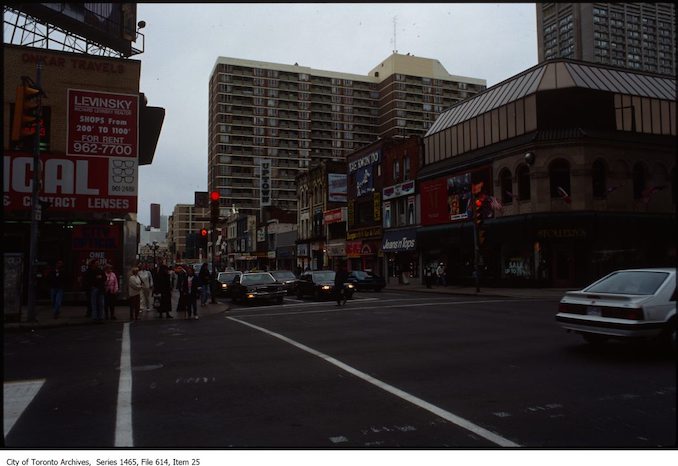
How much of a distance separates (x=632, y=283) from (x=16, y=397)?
9775mm

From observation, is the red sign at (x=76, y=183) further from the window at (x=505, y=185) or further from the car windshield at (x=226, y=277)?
the window at (x=505, y=185)

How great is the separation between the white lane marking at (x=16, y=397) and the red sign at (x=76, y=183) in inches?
636

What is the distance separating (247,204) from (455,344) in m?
105

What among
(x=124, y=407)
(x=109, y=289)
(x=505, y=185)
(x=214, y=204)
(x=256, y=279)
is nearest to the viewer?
(x=124, y=407)

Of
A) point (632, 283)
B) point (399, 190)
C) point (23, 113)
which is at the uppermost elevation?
point (399, 190)

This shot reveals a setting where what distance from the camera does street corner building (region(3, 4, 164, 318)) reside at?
22.6 m

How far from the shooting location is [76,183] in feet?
74.8

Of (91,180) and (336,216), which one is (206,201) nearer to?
(91,180)

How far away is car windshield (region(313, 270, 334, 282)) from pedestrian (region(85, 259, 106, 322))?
11.7 metres

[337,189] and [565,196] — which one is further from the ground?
[337,189]

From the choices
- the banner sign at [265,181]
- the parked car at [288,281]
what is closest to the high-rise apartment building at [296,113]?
the banner sign at [265,181]

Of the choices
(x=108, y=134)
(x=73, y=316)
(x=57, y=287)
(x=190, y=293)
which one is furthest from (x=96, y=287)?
(x=108, y=134)

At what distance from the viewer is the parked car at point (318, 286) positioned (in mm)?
26172

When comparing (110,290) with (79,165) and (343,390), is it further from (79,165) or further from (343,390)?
(343,390)
